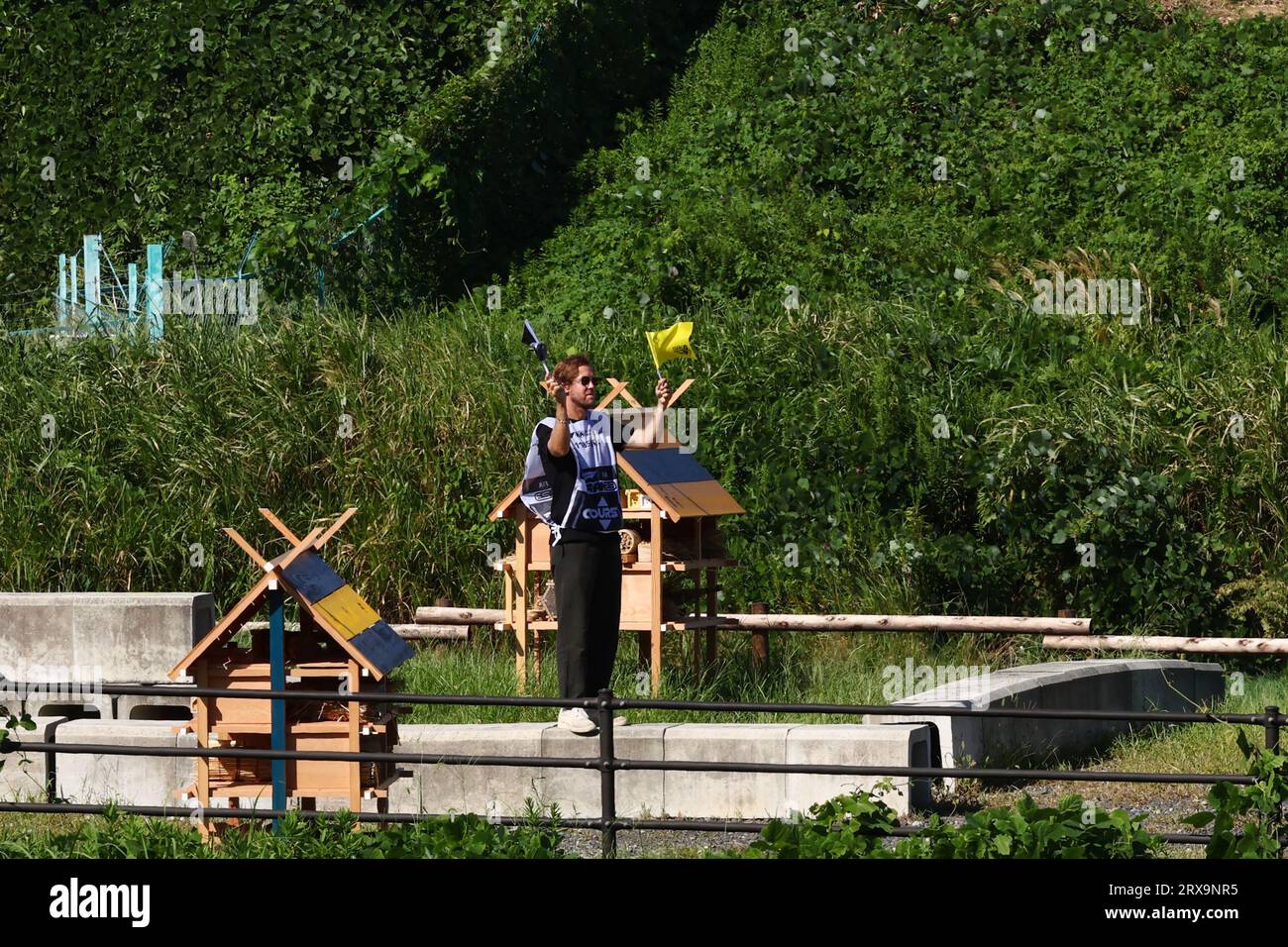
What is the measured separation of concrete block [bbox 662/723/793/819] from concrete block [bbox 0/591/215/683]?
3376 millimetres

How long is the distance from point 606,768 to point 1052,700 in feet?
15.2

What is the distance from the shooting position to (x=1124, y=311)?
15797 millimetres

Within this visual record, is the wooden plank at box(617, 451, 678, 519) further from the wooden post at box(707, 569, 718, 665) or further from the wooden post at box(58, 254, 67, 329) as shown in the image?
the wooden post at box(58, 254, 67, 329)

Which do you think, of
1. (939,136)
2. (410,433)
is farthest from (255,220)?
(939,136)

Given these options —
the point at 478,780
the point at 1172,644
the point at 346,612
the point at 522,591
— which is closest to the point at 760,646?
the point at 522,591

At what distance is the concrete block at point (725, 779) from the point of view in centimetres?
886

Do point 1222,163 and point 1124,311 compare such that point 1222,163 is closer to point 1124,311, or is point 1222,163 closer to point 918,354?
point 1124,311

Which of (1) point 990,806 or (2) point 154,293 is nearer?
(1) point 990,806

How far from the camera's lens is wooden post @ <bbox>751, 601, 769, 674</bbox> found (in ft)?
39.0

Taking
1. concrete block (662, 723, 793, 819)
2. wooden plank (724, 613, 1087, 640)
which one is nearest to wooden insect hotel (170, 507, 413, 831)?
concrete block (662, 723, 793, 819)

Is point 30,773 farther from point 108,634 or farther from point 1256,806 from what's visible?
point 1256,806

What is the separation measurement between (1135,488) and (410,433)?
5.71 meters

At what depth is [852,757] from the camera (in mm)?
8773

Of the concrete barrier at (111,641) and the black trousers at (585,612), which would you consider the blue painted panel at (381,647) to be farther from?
the concrete barrier at (111,641)
